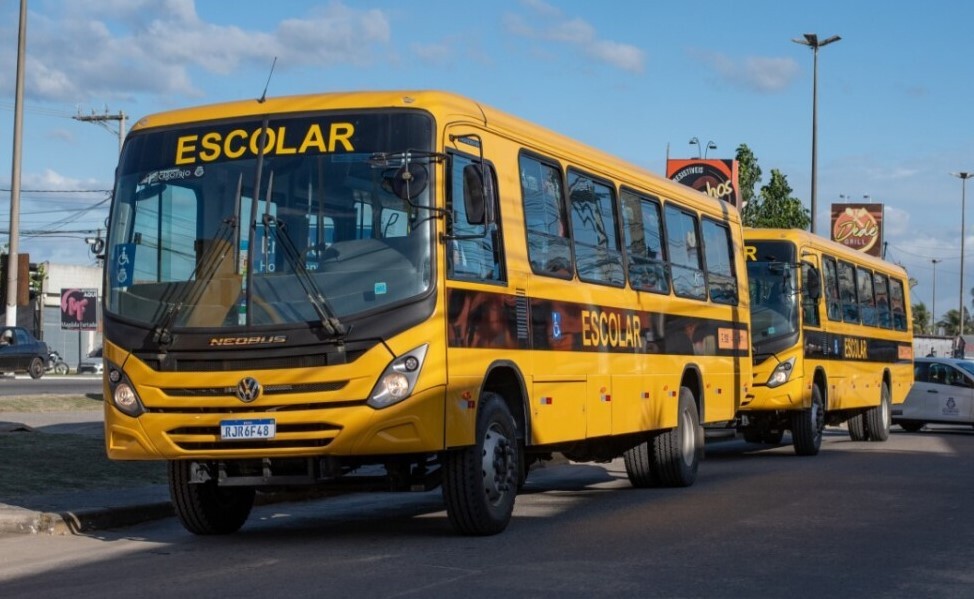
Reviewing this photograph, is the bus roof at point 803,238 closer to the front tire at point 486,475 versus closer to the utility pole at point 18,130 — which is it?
the front tire at point 486,475

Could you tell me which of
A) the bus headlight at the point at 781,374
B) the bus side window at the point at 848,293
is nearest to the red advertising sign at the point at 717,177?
the bus side window at the point at 848,293

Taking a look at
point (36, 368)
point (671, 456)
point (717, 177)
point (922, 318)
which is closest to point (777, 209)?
point (717, 177)

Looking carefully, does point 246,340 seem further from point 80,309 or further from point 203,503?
point 80,309

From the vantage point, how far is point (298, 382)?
10305 millimetres

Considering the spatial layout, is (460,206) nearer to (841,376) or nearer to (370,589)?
(370,589)

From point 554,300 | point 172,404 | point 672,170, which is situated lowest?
point 172,404

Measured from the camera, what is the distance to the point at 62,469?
15305mm

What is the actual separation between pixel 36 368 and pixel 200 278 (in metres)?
39.2

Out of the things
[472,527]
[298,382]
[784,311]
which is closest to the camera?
[298,382]

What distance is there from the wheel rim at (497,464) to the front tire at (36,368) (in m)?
39.0

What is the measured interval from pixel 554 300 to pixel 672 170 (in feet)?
104

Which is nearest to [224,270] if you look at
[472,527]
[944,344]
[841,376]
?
[472,527]

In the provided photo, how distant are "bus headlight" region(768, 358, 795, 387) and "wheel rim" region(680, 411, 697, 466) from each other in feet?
15.5

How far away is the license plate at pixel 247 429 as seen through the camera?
1034cm
